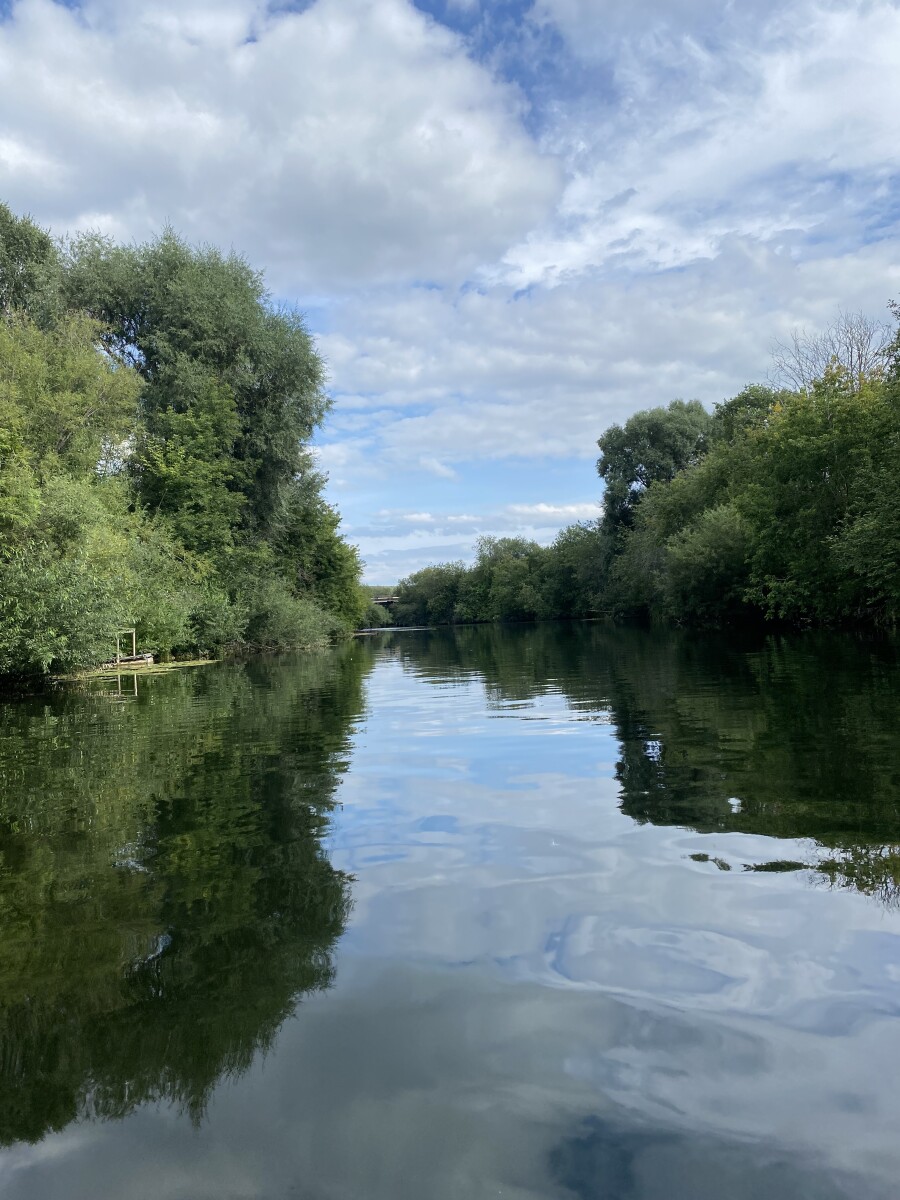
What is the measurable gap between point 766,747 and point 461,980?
21.2ft

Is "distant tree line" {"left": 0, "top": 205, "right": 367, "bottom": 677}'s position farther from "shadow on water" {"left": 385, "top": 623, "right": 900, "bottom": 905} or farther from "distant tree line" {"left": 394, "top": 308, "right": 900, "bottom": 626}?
"distant tree line" {"left": 394, "top": 308, "right": 900, "bottom": 626}

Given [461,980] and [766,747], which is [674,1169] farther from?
[766,747]

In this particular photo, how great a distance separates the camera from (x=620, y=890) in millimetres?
5223

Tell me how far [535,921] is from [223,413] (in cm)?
3341

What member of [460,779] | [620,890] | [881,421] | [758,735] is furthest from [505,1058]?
[881,421]

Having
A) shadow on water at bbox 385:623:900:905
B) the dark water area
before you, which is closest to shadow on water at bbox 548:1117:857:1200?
the dark water area

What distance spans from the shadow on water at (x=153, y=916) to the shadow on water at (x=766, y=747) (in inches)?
119

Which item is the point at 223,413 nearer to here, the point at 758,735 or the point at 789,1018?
the point at 758,735

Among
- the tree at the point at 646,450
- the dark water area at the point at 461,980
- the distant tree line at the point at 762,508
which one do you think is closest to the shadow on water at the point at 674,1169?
the dark water area at the point at 461,980

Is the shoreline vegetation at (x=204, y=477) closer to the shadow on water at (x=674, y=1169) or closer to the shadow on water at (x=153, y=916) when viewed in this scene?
the shadow on water at (x=153, y=916)

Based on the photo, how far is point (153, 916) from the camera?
5.11 metres

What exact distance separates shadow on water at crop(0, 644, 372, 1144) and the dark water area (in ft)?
0.07

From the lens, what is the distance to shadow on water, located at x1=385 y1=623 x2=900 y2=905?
237 inches

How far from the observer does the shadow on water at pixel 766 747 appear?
6012 millimetres
